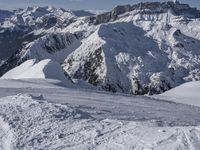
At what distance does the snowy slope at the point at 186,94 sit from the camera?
41353 mm

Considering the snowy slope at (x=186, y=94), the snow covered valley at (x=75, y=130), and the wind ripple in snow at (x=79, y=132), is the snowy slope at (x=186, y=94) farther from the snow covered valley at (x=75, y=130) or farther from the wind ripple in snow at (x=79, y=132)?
the wind ripple in snow at (x=79, y=132)

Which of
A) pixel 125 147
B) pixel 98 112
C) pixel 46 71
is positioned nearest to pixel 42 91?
pixel 98 112

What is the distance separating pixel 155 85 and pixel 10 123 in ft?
572

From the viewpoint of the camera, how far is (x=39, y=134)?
17.6 metres

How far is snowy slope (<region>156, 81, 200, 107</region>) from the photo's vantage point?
136 feet

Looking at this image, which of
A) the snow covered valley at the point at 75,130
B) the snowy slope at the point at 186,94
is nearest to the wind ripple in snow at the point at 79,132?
the snow covered valley at the point at 75,130

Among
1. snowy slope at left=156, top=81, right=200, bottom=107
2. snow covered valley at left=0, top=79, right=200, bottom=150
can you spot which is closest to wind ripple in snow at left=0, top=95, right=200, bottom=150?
snow covered valley at left=0, top=79, right=200, bottom=150

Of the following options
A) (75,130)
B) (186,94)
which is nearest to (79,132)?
(75,130)

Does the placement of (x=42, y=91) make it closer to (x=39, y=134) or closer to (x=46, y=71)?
(x=39, y=134)

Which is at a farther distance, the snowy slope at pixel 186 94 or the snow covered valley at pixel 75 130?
the snowy slope at pixel 186 94

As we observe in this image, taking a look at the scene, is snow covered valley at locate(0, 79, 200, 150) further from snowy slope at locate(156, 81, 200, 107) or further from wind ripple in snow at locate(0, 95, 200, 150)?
snowy slope at locate(156, 81, 200, 107)

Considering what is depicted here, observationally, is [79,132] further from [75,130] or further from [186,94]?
[186,94]

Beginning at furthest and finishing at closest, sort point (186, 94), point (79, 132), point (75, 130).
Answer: point (186, 94)
point (75, 130)
point (79, 132)

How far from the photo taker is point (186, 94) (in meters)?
47.4
